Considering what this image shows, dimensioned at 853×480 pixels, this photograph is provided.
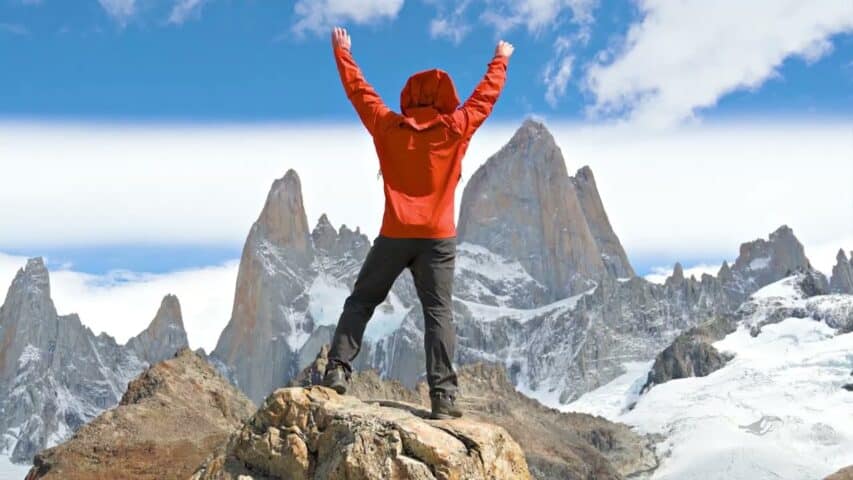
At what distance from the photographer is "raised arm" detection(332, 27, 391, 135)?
26.2 feet

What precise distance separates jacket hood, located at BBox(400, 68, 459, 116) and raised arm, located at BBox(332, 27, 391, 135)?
232 mm

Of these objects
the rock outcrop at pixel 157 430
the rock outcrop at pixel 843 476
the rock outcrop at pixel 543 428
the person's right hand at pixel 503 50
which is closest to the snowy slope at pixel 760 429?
the rock outcrop at pixel 543 428

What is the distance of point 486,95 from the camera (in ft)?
27.0

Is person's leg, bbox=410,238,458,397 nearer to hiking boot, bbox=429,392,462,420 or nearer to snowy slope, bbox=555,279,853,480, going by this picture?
hiking boot, bbox=429,392,462,420

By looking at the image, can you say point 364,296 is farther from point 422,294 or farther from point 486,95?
point 486,95

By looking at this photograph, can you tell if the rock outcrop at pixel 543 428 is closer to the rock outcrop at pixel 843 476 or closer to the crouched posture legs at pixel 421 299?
the rock outcrop at pixel 843 476

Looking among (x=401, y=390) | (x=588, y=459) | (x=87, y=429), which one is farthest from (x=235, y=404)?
(x=588, y=459)

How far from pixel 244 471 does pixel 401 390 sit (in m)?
107

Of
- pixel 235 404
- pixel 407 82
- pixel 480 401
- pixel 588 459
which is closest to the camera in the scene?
pixel 407 82

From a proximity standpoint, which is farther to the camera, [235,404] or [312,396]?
[235,404]

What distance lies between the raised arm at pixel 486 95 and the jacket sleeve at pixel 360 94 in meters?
0.56

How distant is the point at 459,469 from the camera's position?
22.8ft

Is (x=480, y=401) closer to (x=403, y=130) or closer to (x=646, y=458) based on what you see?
(x=646, y=458)

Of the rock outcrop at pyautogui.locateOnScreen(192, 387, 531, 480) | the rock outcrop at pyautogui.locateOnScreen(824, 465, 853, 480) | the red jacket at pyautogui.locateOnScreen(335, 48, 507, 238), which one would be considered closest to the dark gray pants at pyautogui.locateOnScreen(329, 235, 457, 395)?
the red jacket at pyautogui.locateOnScreen(335, 48, 507, 238)
